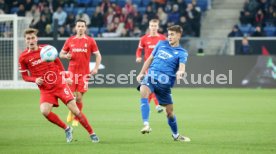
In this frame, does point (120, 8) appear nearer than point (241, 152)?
No

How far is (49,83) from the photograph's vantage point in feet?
39.5

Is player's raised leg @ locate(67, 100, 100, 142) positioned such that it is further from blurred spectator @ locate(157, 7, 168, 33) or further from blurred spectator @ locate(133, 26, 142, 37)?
blurred spectator @ locate(157, 7, 168, 33)

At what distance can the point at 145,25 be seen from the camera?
1211 inches

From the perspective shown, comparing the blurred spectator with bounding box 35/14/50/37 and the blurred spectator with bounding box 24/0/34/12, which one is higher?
the blurred spectator with bounding box 24/0/34/12

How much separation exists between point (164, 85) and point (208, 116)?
16.7 ft

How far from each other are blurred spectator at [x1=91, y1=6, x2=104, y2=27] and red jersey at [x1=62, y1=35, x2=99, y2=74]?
15.5 metres

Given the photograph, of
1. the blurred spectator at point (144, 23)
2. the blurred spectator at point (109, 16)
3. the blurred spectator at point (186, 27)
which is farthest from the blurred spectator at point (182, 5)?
the blurred spectator at point (109, 16)

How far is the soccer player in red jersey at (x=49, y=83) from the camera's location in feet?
39.2

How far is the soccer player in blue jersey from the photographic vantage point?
1240cm

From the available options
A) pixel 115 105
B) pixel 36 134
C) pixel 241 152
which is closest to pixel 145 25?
pixel 115 105

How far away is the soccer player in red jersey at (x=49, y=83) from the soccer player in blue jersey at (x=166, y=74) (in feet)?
4.09

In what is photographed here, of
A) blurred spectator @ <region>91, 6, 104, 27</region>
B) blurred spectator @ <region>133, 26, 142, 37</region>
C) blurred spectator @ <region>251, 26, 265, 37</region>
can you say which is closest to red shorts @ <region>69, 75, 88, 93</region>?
blurred spectator @ <region>133, 26, 142, 37</region>

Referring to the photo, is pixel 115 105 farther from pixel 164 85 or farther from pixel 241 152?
pixel 241 152

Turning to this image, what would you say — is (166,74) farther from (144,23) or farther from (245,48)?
(144,23)
